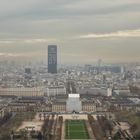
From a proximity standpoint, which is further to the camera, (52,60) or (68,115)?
(52,60)

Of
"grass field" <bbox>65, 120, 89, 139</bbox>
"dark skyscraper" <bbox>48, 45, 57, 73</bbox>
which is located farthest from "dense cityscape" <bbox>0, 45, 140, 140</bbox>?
"dark skyscraper" <bbox>48, 45, 57, 73</bbox>

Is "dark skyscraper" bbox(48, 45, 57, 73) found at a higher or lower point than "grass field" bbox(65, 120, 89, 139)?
higher

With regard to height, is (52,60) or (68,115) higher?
(52,60)

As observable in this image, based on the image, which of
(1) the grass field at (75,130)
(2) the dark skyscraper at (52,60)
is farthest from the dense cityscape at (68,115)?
(2) the dark skyscraper at (52,60)

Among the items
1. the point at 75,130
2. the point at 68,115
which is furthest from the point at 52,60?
the point at 75,130

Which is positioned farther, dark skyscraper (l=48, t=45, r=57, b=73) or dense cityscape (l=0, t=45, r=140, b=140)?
dark skyscraper (l=48, t=45, r=57, b=73)

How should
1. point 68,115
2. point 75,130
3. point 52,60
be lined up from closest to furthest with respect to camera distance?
point 75,130 → point 68,115 → point 52,60

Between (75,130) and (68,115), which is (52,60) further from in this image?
(75,130)

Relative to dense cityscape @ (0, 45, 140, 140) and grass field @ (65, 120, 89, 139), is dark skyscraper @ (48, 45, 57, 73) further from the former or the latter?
grass field @ (65, 120, 89, 139)
